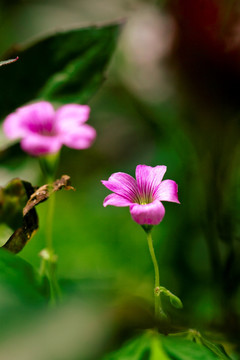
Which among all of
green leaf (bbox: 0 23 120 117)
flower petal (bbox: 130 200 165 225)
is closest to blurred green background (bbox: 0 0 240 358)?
green leaf (bbox: 0 23 120 117)

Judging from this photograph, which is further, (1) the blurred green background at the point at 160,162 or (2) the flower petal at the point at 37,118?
(1) the blurred green background at the point at 160,162

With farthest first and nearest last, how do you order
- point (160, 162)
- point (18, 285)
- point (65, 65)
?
1. point (160, 162)
2. point (65, 65)
3. point (18, 285)

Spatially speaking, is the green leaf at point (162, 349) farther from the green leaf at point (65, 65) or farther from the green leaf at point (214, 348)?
the green leaf at point (65, 65)

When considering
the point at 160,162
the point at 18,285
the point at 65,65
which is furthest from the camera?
the point at 160,162

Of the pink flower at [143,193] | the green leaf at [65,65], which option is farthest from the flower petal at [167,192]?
the green leaf at [65,65]

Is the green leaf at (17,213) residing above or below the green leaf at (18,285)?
above

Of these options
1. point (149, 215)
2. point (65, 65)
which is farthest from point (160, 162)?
point (149, 215)

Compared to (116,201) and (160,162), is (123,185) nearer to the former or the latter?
(116,201)

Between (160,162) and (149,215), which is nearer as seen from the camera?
(149,215)
